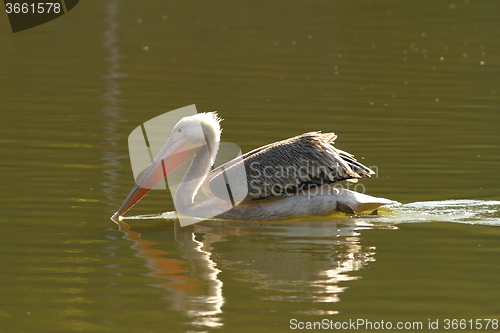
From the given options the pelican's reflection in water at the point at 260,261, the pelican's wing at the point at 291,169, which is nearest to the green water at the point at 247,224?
the pelican's reflection in water at the point at 260,261

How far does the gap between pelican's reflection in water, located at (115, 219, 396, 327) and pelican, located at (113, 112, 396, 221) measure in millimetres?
115

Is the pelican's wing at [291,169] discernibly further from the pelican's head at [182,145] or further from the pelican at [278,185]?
the pelican's head at [182,145]

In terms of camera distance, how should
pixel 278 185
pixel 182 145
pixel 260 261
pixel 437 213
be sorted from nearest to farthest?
pixel 260 261, pixel 437 213, pixel 278 185, pixel 182 145

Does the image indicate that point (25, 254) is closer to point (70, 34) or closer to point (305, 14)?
point (70, 34)

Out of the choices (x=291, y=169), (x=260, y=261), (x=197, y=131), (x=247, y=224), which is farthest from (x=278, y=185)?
(x=260, y=261)

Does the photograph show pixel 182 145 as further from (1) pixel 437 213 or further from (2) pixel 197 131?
(1) pixel 437 213

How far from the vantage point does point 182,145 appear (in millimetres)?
7273

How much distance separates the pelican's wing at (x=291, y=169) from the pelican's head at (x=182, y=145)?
15.1 inches

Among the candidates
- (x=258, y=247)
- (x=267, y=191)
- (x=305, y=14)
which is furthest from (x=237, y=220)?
(x=305, y=14)

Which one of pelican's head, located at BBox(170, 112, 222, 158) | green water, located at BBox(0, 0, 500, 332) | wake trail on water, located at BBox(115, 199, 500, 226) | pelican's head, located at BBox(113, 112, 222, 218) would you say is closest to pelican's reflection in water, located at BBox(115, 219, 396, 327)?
green water, located at BBox(0, 0, 500, 332)

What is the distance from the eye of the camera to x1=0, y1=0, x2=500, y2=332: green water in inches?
192

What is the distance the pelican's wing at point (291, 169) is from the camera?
6.98m

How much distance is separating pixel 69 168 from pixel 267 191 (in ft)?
7.76

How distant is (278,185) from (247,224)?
41cm
